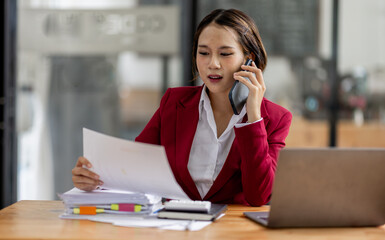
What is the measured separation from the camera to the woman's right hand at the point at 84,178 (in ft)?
5.07

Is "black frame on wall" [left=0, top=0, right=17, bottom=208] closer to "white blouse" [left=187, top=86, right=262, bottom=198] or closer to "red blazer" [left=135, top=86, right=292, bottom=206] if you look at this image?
"red blazer" [left=135, top=86, right=292, bottom=206]

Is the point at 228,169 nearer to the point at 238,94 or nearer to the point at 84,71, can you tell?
the point at 238,94

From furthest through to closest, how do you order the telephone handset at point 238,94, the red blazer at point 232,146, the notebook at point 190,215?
the telephone handset at point 238,94, the red blazer at point 232,146, the notebook at point 190,215

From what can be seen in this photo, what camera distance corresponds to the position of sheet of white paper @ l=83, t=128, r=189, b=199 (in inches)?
53.1

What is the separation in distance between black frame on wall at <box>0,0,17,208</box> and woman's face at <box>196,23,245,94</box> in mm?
2133

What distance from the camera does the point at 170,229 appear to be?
4.44 ft

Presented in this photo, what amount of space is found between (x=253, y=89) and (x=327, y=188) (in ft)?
1.62

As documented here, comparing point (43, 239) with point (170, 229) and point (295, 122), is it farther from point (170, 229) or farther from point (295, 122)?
point (295, 122)

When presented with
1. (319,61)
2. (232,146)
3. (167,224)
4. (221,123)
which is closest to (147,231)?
(167,224)

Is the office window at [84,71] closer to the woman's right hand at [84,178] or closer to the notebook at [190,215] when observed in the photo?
the woman's right hand at [84,178]

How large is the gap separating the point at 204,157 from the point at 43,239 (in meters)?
0.76

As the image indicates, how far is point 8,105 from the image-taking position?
11.7 ft

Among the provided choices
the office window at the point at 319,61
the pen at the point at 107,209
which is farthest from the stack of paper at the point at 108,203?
the office window at the point at 319,61

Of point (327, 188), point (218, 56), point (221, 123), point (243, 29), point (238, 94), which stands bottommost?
point (327, 188)
